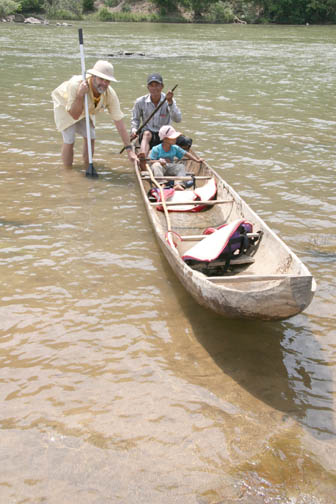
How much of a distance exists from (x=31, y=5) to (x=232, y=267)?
67891mm

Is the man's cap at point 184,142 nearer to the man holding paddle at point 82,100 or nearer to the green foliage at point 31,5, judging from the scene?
the man holding paddle at point 82,100

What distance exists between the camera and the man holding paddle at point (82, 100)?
22.9ft

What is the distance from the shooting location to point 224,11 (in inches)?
2142

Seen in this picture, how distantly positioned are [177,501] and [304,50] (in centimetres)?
3007

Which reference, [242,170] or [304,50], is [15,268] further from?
[304,50]

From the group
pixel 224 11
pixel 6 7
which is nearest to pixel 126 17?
pixel 224 11

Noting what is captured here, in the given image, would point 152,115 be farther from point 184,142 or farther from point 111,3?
point 111,3

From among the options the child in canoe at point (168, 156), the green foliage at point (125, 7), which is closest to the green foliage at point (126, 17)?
the green foliage at point (125, 7)

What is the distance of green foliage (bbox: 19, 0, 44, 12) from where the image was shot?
202 ft

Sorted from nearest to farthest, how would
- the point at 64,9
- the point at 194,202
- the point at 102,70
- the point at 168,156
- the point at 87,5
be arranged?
the point at 194,202
the point at 102,70
the point at 168,156
the point at 64,9
the point at 87,5

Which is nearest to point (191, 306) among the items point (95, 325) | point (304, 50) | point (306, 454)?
point (95, 325)

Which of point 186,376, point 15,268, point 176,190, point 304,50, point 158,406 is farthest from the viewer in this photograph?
point 304,50

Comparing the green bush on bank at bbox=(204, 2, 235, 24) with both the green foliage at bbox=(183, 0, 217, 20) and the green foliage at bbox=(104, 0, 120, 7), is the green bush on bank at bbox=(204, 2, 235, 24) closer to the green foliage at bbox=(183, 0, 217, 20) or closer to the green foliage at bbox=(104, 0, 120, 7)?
the green foliage at bbox=(183, 0, 217, 20)

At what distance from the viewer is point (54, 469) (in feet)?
9.37
